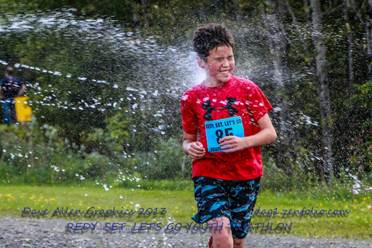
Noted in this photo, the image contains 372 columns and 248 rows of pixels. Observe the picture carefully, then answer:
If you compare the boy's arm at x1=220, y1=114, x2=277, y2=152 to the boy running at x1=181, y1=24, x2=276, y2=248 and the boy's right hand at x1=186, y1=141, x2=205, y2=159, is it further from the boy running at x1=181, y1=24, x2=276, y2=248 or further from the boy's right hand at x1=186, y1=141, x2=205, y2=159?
the boy's right hand at x1=186, y1=141, x2=205, y2=159

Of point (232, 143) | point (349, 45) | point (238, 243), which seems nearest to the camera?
point (232, 143)

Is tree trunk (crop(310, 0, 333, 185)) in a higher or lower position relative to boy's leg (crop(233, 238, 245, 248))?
lower

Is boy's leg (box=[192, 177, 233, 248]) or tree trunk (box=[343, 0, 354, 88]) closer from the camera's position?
boy's leg (box=[192, 177, 233, 248])

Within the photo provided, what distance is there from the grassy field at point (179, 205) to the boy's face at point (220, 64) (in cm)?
307

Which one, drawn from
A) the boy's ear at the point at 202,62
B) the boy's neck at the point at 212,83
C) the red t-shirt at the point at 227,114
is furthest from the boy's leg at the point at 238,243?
the boy's ear at the point at 202,62

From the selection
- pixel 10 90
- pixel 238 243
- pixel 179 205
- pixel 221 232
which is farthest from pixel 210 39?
pixel 10 90

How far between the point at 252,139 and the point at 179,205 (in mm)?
4698

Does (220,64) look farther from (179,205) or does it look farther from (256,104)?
(179,205)

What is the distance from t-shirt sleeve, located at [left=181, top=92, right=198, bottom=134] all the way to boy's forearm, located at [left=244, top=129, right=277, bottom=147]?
0.36 metres

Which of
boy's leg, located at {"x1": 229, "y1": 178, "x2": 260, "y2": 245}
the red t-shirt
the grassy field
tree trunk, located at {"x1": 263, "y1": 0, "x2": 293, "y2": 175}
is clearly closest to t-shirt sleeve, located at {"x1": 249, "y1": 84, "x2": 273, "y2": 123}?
the red t-shirt

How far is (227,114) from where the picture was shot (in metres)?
4.60

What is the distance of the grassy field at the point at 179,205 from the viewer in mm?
7703

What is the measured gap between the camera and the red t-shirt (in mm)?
4602

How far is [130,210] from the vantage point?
890 centimetres
